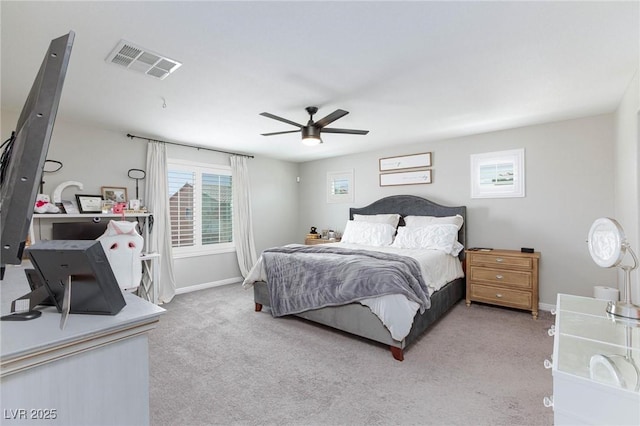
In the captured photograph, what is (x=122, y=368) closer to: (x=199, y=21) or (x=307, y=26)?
(x=199, y=21)

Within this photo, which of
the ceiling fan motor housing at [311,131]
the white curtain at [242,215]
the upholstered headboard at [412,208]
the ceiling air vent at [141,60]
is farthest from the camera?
the white curtain at [242,215]

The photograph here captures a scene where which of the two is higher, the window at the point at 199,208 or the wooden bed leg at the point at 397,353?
the window at the point at 199,208

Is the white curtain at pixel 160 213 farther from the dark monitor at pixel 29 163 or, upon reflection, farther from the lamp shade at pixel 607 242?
the lamp shade at pixel 607 242

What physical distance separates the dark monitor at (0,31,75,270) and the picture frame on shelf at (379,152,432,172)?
4660 mm

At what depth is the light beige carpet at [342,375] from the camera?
1.89 m

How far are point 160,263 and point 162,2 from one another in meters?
3.65

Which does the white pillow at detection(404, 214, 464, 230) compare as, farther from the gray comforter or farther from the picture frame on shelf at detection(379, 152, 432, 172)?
the gray comforter

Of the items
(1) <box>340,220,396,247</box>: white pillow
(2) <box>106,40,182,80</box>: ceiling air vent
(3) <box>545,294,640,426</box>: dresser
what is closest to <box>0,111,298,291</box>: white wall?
(1) <box>340,220,396,247</box>: white pillow

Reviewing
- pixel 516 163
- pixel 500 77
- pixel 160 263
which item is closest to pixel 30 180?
pixel 500 77

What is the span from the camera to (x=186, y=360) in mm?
2586

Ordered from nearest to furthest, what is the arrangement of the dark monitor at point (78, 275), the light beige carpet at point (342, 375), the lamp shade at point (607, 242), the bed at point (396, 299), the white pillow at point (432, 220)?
the dark monitor at point (78, 275) → the lamp shade at point (607, 242) → the light beige carpet at point (342, 375) → the bed at point (396, 299) → the white pillow at point (432, 220)

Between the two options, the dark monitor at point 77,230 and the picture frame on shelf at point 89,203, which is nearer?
the dark monitor at point 77,230

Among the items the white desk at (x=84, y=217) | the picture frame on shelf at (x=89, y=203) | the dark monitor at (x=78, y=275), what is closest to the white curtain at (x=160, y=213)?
→ the white desk at (x=84, y=217)

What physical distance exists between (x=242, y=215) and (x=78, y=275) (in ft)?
15.0
